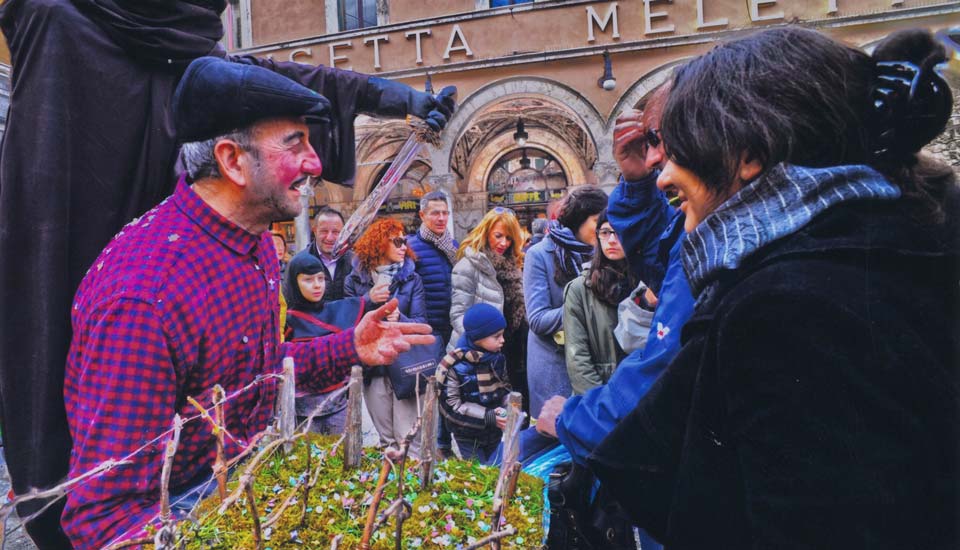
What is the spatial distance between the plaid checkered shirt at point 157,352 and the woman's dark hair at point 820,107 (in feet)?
4.19

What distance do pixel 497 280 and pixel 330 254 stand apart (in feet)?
5.15

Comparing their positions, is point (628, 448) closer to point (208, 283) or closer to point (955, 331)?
point (955, 331)

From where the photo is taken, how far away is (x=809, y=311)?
802 mm

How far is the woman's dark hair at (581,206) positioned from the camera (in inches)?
138

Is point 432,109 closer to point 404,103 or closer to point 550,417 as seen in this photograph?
point 404,103

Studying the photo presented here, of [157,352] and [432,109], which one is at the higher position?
[432,109]

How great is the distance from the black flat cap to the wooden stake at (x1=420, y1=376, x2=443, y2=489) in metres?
0.86

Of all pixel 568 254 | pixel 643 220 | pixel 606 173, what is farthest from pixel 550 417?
pixel 606 173

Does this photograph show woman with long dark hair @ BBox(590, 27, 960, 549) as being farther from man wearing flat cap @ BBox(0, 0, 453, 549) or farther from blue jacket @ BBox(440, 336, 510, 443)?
blue jacket @ BBox(440, 336, 510, 443)

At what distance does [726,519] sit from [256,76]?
4.90 ft

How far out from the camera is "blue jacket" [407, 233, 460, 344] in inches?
176

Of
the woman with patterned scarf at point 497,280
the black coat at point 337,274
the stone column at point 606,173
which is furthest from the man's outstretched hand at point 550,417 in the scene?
the stone column at point 606,173

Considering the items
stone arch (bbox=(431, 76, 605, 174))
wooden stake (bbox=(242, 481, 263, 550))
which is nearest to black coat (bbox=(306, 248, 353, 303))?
wooden stake (bbox=(242, 481, 263, 550))

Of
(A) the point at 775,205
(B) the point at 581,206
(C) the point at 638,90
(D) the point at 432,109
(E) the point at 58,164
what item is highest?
(C) the point at 638,90
